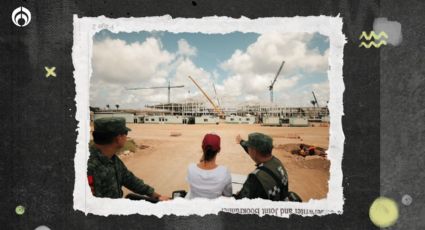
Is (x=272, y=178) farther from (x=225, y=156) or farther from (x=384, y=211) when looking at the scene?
(x=384, y=211)

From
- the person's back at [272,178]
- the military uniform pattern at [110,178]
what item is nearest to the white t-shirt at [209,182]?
the person's back at [272,178]

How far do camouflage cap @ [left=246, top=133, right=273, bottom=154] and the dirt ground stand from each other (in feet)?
0.13

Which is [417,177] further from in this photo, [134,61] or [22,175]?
[22,175]

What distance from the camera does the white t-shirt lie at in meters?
2.36

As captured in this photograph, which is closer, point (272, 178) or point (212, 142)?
point (272, 178)

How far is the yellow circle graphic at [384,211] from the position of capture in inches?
96.7

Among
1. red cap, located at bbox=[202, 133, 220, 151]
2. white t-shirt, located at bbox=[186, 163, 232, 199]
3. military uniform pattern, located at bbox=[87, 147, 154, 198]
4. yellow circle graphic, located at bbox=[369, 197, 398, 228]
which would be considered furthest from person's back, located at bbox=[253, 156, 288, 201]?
military uniform pattern, located at bbox=[87, 147, 154, 198]

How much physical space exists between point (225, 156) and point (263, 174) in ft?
1.12

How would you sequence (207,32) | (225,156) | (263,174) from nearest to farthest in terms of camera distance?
(263,174) < (225,156) < (207,32)

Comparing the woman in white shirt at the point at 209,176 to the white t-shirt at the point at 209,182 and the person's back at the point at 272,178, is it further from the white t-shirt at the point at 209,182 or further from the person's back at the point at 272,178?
the person's back at the point at 272,178

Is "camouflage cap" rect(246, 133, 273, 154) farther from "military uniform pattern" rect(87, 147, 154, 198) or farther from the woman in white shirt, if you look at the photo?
"military uniform pattern" rect(87, 147, 154, 198)

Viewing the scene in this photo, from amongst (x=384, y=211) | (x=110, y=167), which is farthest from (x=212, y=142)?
(x=384, y=211)

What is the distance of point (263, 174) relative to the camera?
2.30 metres

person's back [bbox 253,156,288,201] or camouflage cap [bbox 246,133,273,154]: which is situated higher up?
camouflage cap [bbox 246,133,273,154]
